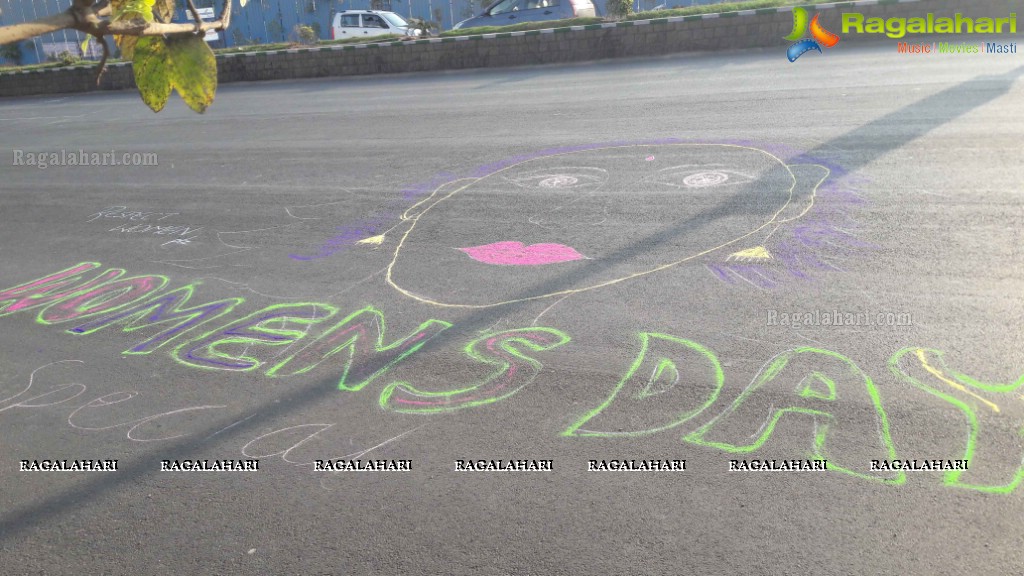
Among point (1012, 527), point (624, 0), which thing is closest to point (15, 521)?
point (1012, 527)

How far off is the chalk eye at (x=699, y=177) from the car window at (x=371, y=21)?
17789 millimetres

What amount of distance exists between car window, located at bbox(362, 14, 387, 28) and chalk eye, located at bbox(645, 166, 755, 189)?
17789mm

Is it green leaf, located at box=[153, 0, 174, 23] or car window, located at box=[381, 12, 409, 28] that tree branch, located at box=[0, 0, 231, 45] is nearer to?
green leaf, located at box=[153, 0, 174, 23]

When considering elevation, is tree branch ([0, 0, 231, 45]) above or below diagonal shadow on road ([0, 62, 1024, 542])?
above

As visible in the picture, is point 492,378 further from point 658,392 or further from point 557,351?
point 658,392

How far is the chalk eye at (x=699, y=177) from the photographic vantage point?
734 centimetres

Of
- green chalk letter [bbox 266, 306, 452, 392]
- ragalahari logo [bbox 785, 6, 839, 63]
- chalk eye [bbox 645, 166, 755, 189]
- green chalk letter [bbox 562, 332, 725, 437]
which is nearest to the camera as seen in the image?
green chalk letter [bbox 562, 332, 725, 437]

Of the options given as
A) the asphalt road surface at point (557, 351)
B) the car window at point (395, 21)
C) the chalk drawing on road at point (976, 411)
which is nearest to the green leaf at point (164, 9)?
the asphalt road surface at point (557, 351)

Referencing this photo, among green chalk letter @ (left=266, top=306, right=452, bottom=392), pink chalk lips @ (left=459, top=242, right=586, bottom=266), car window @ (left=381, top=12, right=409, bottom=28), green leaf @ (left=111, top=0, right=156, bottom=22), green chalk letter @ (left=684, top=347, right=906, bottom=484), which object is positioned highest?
car window @ (left=381, top=12, right=409, bottom=28)

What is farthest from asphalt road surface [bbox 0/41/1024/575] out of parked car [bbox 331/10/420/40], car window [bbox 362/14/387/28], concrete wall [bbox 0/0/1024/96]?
car window [bbox 362/14/387/28]

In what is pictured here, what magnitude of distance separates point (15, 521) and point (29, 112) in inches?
734

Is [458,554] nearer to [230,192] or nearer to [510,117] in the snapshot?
[230,192]

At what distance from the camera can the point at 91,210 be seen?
947 centimetres

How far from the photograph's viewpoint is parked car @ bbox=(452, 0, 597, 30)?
18406 mm
